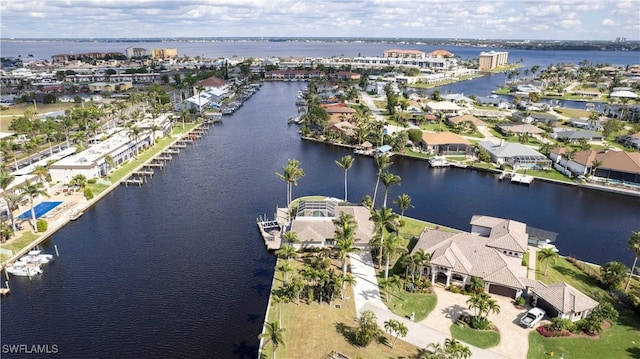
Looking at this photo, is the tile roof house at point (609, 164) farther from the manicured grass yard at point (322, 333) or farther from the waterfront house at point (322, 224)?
the manicured grass yard at point (322, 333)

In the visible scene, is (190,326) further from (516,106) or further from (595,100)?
(595,100)

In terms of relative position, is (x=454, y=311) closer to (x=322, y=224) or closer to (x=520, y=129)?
(x=322, y=224)

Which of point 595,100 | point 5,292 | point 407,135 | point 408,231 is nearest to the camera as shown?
point 5,292

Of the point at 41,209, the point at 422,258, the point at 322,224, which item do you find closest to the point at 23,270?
the point at 41,209

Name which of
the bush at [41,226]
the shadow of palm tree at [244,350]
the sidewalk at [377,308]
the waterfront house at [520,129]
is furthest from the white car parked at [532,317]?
the waterfront house at [520,129]

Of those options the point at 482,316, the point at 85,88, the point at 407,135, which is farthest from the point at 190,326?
the point at 85,88
